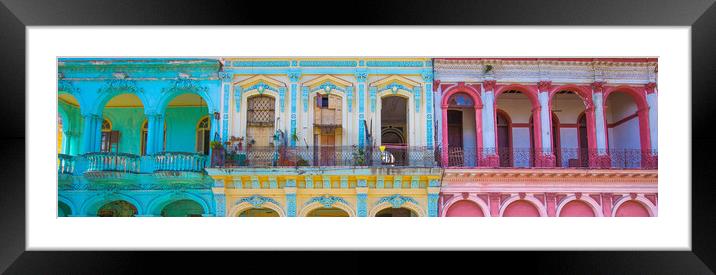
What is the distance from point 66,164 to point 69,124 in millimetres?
1445

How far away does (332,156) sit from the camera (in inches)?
522

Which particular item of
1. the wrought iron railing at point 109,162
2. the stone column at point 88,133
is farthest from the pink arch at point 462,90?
the stone column at point 88,133

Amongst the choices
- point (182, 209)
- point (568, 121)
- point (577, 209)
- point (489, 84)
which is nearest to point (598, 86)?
point (568, 121)

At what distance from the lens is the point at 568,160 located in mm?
13680

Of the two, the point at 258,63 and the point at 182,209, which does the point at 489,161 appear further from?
the point at 182,209

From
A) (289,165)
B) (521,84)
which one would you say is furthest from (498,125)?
(289,165)

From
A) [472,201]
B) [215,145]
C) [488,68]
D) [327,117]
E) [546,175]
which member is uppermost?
[488,68]

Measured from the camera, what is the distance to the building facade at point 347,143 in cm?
1307

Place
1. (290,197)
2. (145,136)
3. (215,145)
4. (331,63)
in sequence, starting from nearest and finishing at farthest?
(215,145) < (290,197) < (331,63) < (145,136)

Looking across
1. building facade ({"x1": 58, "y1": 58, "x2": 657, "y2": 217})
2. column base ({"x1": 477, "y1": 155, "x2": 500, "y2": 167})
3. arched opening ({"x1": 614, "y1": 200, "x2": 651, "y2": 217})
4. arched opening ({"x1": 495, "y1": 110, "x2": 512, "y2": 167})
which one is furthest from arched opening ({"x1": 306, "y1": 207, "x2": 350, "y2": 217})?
arched opening ({"x1": 614, "y1": 200, "x2": 651, "y2": 217})

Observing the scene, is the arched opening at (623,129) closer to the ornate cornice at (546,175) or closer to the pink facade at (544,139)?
the pink facade at (544,139)
